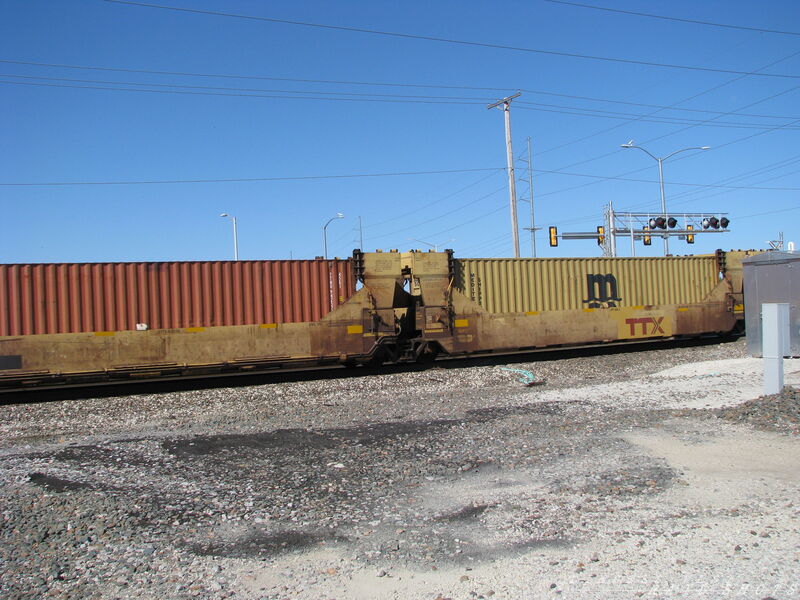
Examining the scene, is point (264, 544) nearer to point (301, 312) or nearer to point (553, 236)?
point (301, 312)

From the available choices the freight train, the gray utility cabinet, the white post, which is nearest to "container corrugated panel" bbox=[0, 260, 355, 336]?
the freight train

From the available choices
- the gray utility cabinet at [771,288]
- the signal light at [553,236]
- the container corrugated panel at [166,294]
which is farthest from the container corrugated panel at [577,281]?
the signal light at [553,236]

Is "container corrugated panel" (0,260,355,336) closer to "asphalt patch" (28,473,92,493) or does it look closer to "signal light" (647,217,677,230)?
"asphalt patch" (28,473,92,493)

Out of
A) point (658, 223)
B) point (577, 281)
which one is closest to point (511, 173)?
point (577, 281)

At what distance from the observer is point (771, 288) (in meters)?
15.7

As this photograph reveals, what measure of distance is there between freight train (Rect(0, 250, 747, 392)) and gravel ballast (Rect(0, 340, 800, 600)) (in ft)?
11.0

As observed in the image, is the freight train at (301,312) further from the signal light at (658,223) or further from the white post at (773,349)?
the signal light at (658,223)

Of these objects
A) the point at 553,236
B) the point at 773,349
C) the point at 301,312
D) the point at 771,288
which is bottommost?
the point at 773,349

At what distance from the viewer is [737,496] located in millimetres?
5328

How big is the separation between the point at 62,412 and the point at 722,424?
1070cm

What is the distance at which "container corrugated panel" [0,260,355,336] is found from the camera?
524 inches

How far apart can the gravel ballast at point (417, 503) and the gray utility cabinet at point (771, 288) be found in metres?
5.65

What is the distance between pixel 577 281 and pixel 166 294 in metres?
11.2

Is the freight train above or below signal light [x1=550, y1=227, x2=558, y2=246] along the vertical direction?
below
